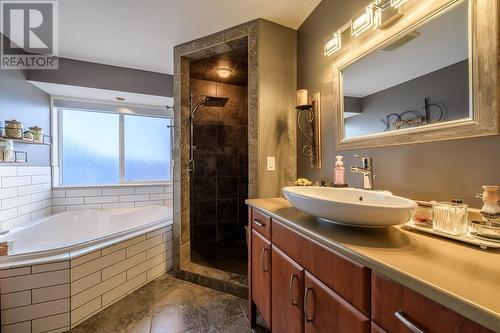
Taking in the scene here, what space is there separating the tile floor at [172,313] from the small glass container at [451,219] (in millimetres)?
1331

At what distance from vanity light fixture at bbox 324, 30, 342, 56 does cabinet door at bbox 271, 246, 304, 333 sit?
51.9 inches

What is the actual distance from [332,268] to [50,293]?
180cm

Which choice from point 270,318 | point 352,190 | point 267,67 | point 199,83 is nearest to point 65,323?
point 270,318

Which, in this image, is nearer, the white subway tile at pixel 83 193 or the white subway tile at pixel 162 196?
the white subway tile at pixel 83 193

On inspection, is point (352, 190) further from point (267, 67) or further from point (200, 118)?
point (200, 118)

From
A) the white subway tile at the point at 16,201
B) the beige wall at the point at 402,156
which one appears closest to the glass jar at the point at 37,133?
the white subway tile at the point at 16,201

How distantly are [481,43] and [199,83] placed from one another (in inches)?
101

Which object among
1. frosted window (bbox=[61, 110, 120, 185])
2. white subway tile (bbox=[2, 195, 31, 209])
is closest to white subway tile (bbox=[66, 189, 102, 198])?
frosted window (bbox=[61, 110, 120, 185])

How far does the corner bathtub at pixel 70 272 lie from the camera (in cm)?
137

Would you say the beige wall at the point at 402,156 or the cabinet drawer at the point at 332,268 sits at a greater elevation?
the beige wall at the point at 402,156

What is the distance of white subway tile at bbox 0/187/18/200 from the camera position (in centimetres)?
195

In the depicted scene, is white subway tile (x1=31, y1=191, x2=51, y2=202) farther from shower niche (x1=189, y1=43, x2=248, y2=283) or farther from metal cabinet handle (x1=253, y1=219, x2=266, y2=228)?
metal cabinet handle (x1=253, y1=219, x2=266, y2=228)

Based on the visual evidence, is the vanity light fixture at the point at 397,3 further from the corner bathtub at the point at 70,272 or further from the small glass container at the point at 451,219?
the corner bathtub at the point at 70,272

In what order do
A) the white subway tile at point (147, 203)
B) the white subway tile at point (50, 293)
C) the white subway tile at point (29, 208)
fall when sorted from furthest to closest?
the white subway tile at point (147, 203)
the white subway tile at point (29, 208)
the white subway tile at point (50, 293)
